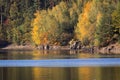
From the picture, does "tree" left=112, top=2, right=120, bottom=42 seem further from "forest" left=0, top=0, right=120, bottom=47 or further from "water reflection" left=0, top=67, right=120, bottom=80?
"water reflection" left=0, top=67, right=120, bottom=80

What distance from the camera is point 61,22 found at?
4973 inches

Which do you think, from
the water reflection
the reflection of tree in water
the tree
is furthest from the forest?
the water reflection

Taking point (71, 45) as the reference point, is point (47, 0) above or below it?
above

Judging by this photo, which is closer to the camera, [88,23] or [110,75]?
[110,75]

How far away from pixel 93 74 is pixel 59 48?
7904 centimetres

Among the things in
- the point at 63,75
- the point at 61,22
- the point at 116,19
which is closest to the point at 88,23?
the point at 116,19

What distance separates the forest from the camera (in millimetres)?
105375

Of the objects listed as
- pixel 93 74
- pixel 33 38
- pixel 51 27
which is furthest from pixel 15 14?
pixel 93 74

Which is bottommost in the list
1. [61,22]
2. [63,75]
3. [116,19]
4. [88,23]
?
[63,75]

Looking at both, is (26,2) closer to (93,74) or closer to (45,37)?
(45,37)

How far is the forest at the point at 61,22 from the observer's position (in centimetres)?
10538

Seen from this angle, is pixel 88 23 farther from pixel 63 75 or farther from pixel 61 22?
pixel 63 75

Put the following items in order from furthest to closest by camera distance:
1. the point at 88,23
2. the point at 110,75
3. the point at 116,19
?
the point at 88,23
the point at 116,19
the point at 110,75

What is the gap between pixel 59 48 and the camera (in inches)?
5094
